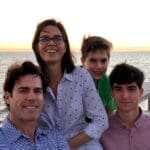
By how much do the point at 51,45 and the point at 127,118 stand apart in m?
0.92

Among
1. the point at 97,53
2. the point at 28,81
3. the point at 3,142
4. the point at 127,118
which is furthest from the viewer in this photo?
the point at 97,53

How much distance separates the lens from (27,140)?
3.14 meters

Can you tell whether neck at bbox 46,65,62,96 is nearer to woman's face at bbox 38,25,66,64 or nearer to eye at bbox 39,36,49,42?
woman's face at bbox 38,25,66,64

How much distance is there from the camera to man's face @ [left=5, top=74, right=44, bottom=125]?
3.11 metres

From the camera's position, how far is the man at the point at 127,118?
3768 millimetres

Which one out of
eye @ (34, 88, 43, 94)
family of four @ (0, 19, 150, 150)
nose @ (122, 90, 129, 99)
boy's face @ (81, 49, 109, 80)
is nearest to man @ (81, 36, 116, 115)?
boy's face @ (81, 49, 109, 80)

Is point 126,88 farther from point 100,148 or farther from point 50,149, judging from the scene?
point 50,149

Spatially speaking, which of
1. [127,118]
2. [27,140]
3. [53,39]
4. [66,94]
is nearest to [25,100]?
[27,140]

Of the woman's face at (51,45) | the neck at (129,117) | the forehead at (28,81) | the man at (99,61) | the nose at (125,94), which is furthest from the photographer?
the man at (99,61)

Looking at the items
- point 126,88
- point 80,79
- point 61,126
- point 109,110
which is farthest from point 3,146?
point 109,110

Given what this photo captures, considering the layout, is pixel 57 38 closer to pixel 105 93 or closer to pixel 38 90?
pixel 38 90

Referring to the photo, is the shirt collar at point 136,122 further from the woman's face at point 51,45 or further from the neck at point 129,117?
the woman's face at point 51,45

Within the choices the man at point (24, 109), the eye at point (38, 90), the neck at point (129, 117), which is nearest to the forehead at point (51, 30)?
the man at point (24, 109)

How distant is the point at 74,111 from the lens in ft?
12.0
